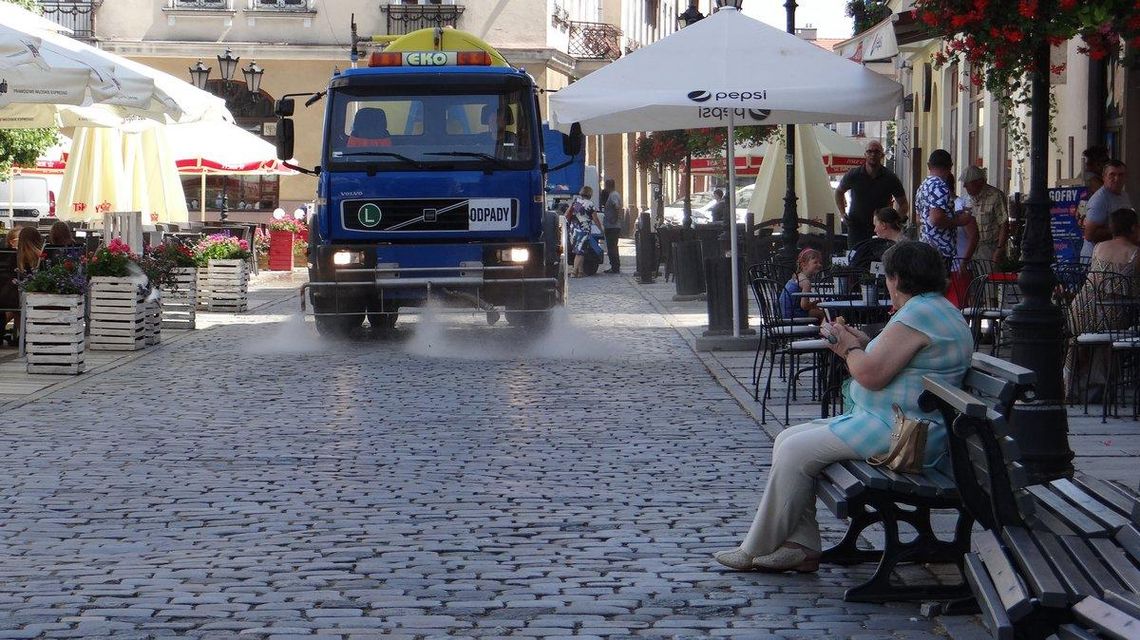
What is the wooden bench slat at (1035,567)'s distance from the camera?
4379 millimetres

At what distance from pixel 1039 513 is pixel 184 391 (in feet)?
28.7

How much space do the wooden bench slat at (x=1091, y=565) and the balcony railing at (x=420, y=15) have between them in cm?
3930

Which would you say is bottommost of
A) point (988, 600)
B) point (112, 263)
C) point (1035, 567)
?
point (988, 600)

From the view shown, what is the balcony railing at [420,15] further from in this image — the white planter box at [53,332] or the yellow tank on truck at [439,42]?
the white planter box at [53,332]

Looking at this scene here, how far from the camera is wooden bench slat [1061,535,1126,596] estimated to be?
175 inches

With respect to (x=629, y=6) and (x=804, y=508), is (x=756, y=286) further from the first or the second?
(x=629, y=6)

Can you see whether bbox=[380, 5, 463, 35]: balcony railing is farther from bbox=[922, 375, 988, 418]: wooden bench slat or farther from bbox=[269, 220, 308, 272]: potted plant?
bbox=[922, 375, 988, 418]: wooden bench slat

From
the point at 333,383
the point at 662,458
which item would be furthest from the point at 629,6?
the point at 662,458

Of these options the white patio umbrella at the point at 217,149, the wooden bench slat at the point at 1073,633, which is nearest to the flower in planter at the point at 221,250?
the white patio umbrella at the point at 217,149

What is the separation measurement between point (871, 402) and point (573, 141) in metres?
10.6

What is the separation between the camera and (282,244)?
3159cm

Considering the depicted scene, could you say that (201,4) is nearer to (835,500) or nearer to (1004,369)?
(835,500)

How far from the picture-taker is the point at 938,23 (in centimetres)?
881

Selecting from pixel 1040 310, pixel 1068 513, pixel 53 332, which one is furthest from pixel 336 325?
pixel 1068 513
